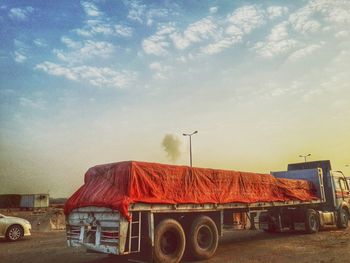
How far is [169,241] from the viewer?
28.7 ft

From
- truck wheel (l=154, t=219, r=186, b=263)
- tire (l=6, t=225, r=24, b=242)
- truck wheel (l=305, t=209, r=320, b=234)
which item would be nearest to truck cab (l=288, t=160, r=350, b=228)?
truck wheel (l=305, t=209, r=320, b=234)

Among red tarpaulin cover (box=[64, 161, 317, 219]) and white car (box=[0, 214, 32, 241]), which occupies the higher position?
red tarpaulin cover (box=[64, 161, 317, 219])

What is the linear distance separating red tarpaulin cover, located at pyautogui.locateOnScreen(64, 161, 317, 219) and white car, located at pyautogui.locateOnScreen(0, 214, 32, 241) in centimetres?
709

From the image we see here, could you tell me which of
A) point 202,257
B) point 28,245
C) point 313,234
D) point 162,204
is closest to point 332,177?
point 313,234

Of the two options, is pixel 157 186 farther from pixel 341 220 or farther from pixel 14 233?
pixel 341 220

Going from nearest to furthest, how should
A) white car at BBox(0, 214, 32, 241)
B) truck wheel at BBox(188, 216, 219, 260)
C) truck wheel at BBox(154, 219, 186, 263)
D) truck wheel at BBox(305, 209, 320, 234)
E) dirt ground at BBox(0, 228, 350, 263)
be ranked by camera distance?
1. truck wheel at BBox(154, 219, 186, 263)
2. truck wheel at BBox(188, 216, 219, 260)
3. dirt ground at BBox(0, 228, 350, 263)
4. white car at BBox(0, 214, 32, 241)
5. truck wheel at BBox(305, 209, 320, 234)

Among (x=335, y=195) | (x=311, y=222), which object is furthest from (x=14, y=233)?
(x=335, y=195)

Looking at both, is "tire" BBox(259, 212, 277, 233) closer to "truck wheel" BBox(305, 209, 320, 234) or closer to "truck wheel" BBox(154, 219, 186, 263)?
"truck wheel" BBox(305, 209, 320, 234)

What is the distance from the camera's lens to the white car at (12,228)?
47.4 ft

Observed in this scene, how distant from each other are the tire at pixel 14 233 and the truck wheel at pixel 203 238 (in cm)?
941

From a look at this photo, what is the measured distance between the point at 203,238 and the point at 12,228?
9552mm

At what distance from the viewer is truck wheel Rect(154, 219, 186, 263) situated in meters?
8.16

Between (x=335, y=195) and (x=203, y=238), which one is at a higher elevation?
(x=335, y=195)

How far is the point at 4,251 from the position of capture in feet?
38.5
